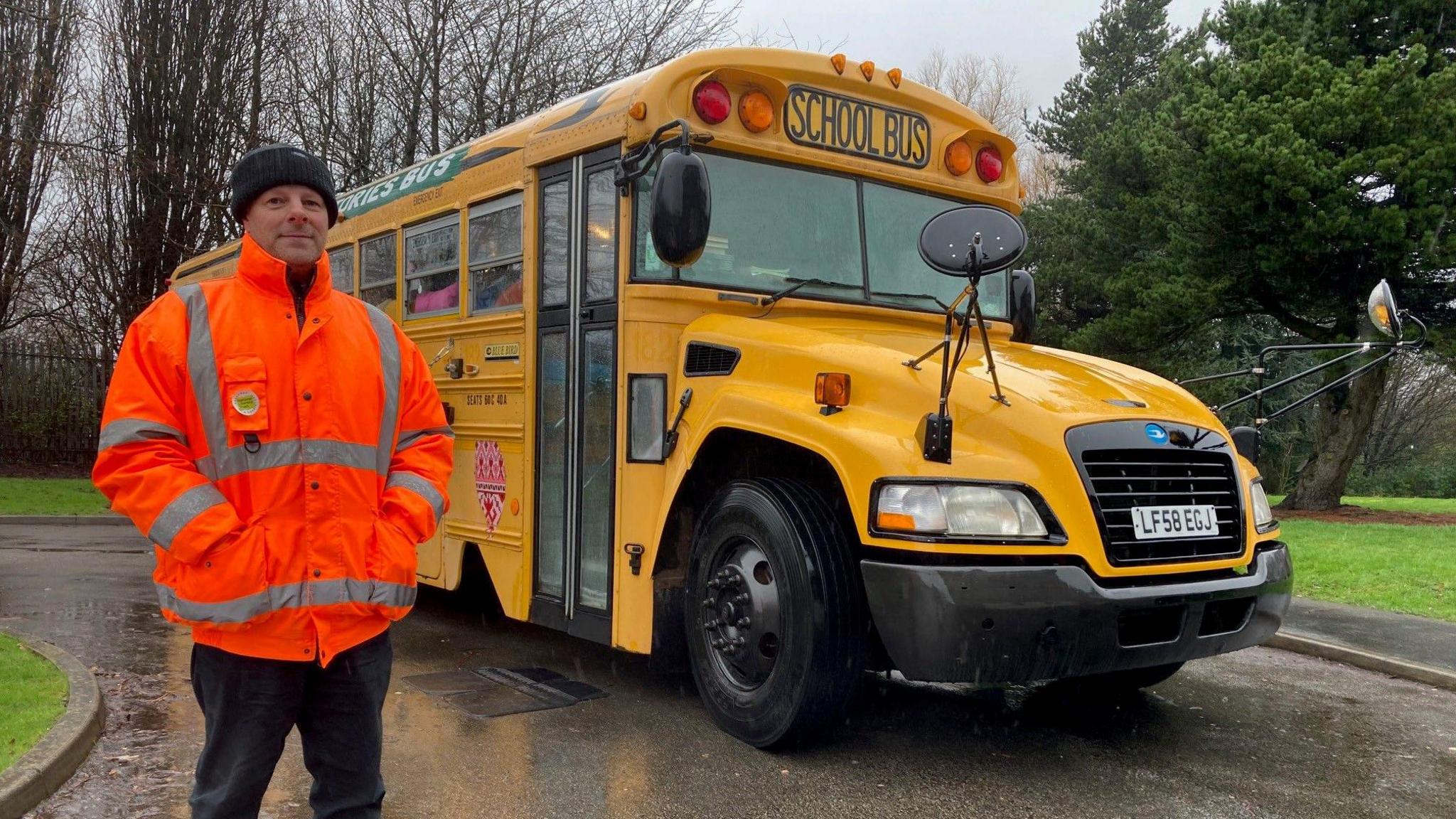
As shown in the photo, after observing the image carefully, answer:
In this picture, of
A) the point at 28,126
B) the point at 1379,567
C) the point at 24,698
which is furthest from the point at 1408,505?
the point at 24,698

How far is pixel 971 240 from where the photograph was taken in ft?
13.4

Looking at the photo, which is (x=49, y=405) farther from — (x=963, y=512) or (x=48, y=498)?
(x=963, y=512)

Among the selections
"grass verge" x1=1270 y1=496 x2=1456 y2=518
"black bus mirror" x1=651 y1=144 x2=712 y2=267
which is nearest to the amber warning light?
"black bus mirror" x1=651 y1=144 x2=712 y2=267

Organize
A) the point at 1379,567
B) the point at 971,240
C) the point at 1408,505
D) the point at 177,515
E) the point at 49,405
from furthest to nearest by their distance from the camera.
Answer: the point at 1408,505, the point at 49,405, the point at 1379,567, the point at 971,240, the point at 177,515

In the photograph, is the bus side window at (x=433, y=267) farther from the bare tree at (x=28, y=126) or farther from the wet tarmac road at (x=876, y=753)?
the bare tree at (x=28, y=126)

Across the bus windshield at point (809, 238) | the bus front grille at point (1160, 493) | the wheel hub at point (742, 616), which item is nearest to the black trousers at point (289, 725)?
the wheel hub at point (742, 616)

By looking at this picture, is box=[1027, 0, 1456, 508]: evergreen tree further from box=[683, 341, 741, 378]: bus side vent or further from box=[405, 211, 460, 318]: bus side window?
box=[683, 341, 741, 378]: bus side vent

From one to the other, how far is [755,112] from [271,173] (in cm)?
281

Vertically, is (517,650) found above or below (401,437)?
below

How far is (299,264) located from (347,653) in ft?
2.88

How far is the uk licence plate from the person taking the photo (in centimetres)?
400

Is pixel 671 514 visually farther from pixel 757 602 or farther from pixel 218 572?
pixel 218 572

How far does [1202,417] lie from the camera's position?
4.48 metres

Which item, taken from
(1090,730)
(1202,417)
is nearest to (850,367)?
(1202,417)
